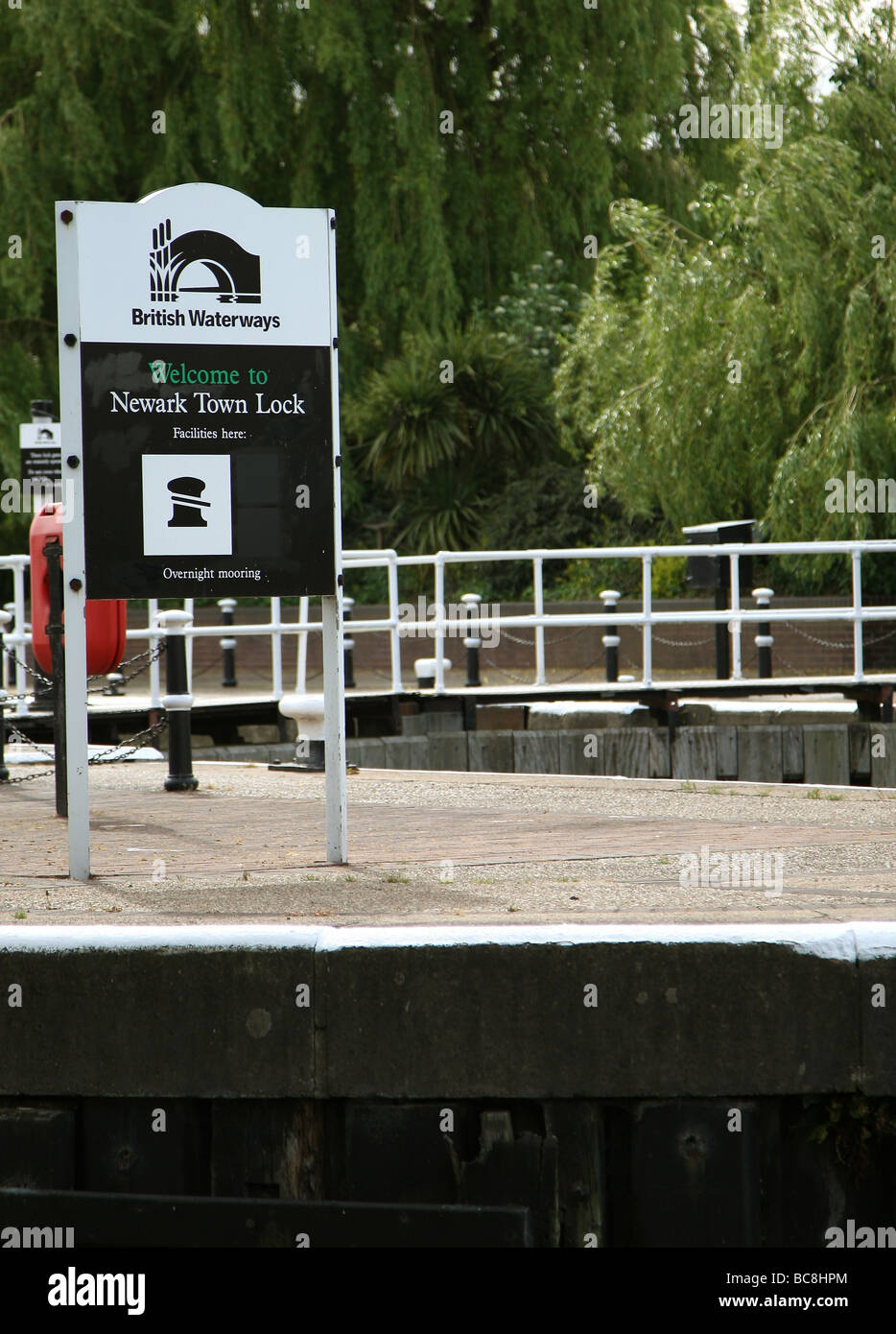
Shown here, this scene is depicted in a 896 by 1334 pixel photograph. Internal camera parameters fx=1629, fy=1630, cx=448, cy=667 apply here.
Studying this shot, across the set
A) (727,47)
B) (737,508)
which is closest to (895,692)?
(737,508)

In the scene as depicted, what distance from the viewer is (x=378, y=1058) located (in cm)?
437

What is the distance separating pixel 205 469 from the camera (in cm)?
592

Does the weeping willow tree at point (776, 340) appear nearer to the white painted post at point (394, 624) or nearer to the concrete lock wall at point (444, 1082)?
the white painted post at point (394, 624)

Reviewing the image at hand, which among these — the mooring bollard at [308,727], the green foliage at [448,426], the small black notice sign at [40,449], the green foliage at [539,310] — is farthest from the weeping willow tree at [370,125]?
the mooring bollard at [308,727]

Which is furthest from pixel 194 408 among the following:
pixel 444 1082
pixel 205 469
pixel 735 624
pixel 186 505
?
pixel 735 624

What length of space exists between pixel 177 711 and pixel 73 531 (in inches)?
123

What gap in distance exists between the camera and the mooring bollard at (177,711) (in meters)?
8.85

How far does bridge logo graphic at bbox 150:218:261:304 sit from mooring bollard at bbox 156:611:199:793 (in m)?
3.18

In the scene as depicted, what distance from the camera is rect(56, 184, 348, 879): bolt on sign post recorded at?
582 cm

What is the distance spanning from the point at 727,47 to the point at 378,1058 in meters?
22.5

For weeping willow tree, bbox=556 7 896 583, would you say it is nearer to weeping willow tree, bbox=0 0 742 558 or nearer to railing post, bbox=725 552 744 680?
railing post, bbox=725 552 744 680

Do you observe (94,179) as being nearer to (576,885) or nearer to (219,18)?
(219,18)

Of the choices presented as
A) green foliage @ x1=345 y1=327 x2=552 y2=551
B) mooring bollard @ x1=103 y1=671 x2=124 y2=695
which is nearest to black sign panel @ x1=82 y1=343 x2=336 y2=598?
mooring bollard @ x1=103 y1=671 x2=124 y2=695
